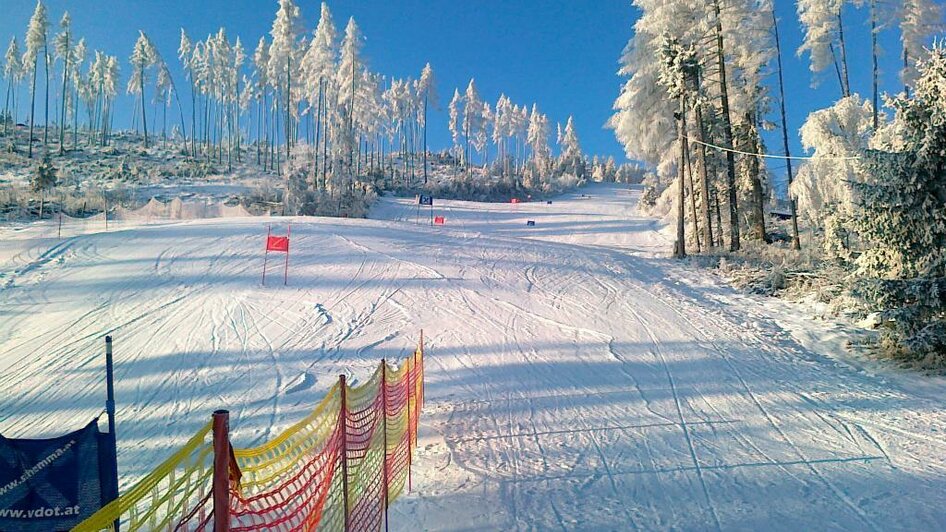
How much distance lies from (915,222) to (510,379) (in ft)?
26.0

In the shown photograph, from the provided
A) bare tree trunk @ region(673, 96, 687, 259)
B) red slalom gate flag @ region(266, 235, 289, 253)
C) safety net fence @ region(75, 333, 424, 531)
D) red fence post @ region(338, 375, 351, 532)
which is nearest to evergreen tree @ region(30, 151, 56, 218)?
red slalom gate flag @ region(266, 235, 289, 253)

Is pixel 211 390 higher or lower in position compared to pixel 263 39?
lower

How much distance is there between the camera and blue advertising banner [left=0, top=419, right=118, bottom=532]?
3.37m

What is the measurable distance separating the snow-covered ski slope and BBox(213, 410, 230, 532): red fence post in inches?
118

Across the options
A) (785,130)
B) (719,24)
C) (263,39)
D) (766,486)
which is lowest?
(766,486)

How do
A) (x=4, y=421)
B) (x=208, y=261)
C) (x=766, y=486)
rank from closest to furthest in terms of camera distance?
1. (x=766, y=486)
2. (x=4, y=421)
3. (x=208, y=261)

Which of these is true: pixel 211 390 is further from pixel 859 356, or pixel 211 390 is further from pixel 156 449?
Answer: pixel 859 356

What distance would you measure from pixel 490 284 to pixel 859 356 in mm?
10271

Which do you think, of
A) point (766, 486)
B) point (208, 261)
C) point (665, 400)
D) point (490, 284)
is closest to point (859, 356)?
point (665, 400)

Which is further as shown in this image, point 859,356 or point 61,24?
point 61,24

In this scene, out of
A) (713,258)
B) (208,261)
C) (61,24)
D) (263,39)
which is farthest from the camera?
(263,39)

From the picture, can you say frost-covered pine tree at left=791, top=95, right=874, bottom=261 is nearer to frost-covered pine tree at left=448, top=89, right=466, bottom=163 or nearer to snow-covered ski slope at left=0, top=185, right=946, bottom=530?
snow-covered ski slope at left=0, top=185, right=946, bottom=530

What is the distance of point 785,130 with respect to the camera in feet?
77.3

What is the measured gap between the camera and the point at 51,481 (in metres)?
3.47
